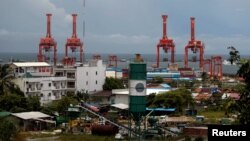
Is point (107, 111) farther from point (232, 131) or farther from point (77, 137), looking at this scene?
point (232, 131)

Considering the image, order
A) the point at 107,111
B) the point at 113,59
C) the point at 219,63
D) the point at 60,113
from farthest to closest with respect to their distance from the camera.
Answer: the point at 113,59, the point at 219,63, the point at 107,111, the point at 60,113

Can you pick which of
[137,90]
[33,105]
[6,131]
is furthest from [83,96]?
[6,131]

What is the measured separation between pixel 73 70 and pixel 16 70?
6309 millimetres

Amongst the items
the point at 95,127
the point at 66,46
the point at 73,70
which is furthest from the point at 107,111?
the point at 66,46

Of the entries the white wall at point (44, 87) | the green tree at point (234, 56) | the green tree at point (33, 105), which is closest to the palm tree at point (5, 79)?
the green tree at point (33, 105)

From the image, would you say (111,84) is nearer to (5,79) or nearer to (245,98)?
(5,79)

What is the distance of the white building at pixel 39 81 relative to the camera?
3925 cm

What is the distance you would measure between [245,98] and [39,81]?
35283 mm

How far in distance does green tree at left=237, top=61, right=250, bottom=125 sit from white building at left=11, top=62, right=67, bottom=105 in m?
34.0

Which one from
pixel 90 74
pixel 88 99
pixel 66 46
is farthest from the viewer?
pixel 66 46

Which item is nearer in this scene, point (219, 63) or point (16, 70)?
point (16, 70)

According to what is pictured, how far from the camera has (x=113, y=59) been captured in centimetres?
11288

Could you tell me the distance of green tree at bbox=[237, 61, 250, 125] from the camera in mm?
6113

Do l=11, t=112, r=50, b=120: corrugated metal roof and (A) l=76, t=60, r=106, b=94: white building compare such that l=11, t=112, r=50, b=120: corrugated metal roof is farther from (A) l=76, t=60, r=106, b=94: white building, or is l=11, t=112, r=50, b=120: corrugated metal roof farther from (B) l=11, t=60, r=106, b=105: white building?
(A) l=76, t=60, r=106, b=94: white building
